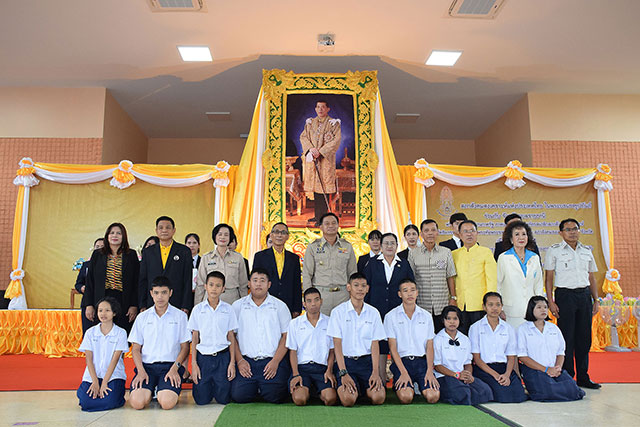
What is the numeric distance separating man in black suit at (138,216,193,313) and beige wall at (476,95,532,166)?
6.58 metres

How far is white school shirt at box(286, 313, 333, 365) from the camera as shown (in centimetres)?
361

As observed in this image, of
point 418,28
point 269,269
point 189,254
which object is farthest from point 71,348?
point 418,28

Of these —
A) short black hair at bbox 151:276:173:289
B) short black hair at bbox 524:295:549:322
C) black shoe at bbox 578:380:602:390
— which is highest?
short black hair at bbox 151:276:173:289

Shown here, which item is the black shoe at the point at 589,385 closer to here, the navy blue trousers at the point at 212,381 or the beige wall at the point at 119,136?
the navy blue trousers at the point at 212,381

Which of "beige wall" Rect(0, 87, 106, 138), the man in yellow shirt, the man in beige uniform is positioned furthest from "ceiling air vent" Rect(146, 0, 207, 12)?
the man in yellow shirt

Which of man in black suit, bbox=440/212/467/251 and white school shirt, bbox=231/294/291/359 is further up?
man in black suit, bbox=440/212/467/251

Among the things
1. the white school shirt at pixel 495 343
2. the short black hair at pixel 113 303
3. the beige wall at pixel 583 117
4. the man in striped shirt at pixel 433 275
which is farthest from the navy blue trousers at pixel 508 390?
the beige wall at pixel 583 117

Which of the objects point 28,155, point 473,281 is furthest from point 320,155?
point 28,155

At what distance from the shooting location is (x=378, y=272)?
399 centimetres

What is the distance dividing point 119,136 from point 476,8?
636 cm

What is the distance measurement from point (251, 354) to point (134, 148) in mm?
7630

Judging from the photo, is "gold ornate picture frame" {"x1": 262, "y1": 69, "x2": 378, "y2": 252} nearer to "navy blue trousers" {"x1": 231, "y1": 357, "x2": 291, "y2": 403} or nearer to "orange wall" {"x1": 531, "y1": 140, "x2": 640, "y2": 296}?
"orange wall" {"x1": 531, "y1": 140, "x2": 640, "y2": 296}

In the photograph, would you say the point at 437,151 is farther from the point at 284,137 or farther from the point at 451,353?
the point at 451,353

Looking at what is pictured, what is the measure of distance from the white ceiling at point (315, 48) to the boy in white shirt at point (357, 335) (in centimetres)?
398
